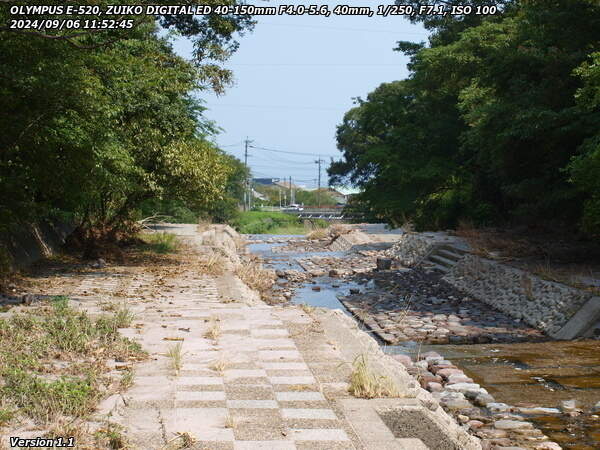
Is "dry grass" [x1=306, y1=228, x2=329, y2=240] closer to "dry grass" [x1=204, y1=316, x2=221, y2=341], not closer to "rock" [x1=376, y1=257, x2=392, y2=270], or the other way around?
"rock" [x1=376, y1=257, x2=392, y2=270]

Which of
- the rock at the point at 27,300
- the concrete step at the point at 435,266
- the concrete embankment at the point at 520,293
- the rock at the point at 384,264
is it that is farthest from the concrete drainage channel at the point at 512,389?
the rock at the point at 384,264

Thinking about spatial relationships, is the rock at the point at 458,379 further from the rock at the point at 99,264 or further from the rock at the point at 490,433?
the rock at the point at 99,264

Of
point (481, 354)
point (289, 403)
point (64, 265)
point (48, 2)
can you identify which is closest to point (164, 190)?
point (64, 265)

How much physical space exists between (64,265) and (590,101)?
11868 mm

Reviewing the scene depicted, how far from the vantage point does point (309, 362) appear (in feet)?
22.8

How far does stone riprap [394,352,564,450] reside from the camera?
719cm

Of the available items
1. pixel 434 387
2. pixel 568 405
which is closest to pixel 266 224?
pixel 434 387

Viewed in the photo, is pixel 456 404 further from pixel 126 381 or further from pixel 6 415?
pixel 6 415

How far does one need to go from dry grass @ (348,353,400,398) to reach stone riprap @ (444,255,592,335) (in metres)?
8.55

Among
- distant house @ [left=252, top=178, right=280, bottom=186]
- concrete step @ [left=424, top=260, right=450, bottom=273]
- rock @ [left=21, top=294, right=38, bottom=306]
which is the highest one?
distant house @ [left=252, top=178, right=280, bottom=186]

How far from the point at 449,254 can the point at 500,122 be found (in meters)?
7.84

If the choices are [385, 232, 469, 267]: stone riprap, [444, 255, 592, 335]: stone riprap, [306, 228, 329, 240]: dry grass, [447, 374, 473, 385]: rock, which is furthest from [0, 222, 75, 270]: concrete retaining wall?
[306, 228, 329, 240]: dry grass

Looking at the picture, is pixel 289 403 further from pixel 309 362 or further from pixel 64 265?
pixel 64 265

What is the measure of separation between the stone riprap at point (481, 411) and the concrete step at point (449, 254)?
13554mm
